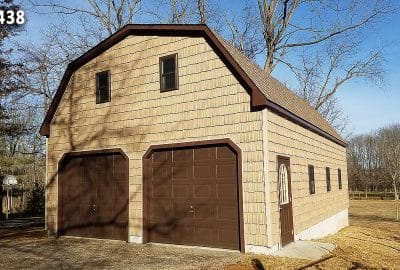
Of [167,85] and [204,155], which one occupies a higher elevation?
[167,85]

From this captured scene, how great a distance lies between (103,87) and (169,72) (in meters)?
3.01

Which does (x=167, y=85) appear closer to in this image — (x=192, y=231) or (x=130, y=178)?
(x=130, y=178)

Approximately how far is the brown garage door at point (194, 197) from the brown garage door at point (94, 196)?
1.17 metres

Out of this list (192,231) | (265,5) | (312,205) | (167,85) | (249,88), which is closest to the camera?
(249,88)

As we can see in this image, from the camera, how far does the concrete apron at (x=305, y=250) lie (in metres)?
9.71

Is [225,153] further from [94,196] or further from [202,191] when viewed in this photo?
[94,196]

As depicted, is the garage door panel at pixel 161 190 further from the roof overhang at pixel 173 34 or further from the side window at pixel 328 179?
the side window at pixel 328 179

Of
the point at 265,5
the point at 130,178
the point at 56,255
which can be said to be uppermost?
the point at 265,5

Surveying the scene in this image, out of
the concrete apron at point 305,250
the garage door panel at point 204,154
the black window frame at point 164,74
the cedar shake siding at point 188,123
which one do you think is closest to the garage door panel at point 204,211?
the cedar shake siding at point 188,123

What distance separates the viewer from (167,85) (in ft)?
39.8

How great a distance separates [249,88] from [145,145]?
396 cm

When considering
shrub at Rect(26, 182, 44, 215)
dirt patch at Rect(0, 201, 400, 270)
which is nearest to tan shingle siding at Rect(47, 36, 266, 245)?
dirt patch at Rect(0, 201, 400, 270)

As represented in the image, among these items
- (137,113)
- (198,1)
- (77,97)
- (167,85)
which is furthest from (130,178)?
(198,1)

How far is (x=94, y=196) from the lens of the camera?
44.0 ft
